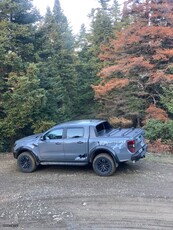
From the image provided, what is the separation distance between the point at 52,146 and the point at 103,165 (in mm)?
1804

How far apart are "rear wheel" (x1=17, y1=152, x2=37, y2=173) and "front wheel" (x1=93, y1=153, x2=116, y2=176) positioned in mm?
2182

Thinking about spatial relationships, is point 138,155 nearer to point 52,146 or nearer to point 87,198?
point 87,198

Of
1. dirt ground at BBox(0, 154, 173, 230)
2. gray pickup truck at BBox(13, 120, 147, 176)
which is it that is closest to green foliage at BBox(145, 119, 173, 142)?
dirt ground at BBox(0, 154, 173, 230)

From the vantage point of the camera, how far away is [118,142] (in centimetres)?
816

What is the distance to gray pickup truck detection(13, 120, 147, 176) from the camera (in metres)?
8.18

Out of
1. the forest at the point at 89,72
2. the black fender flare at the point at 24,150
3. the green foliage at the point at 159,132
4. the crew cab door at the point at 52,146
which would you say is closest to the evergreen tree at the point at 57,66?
the forest at the point at 89,72

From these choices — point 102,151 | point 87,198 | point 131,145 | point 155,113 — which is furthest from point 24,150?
point 155,113

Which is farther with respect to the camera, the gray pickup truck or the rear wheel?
the rear wheel

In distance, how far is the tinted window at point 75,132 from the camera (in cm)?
870

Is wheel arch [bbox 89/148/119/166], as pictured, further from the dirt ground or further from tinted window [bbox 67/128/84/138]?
tinted window [bbox 67/128/84/138]

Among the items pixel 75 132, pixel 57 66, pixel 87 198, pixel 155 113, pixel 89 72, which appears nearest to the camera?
pixel 87 198

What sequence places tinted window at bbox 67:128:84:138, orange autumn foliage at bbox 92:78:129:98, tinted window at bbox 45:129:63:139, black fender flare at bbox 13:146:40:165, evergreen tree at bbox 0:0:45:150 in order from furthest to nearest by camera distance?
orange autumn foliage at bbox 92:78:129:98 → evergreen tree at bbox 0:0:45:150 → black fender flare at bbox 13:146:40:165 → tinted window at bbox 45:129:63:139 → tinted window at bbox 67:128:84:138

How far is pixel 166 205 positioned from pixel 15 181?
15.0ft

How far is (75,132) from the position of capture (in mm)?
8789
